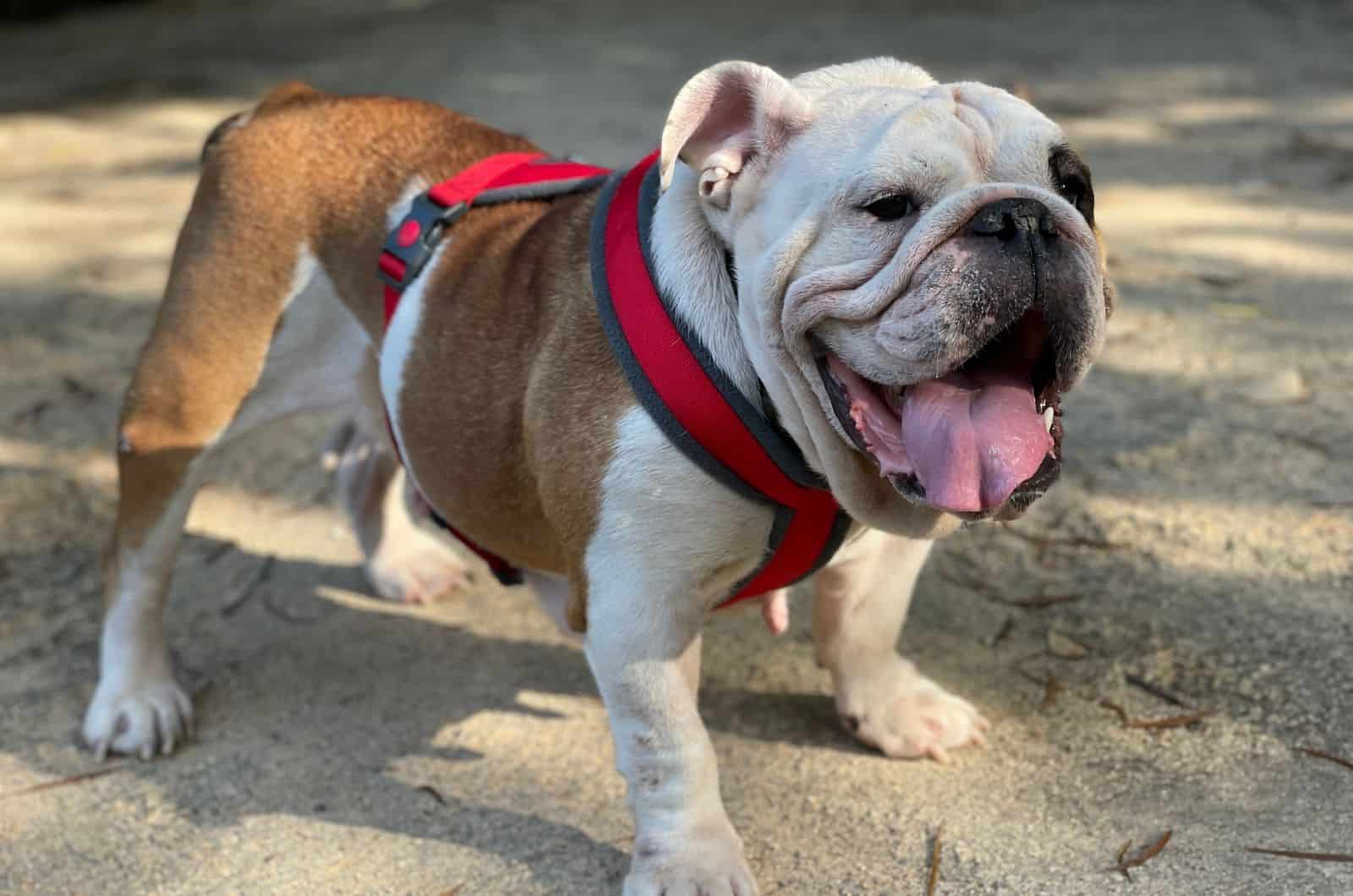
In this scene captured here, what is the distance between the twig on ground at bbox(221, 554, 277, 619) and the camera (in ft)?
13.0

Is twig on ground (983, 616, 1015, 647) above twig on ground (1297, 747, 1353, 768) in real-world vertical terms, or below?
below

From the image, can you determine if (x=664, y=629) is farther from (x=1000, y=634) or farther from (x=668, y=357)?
(x=1000, y=634)

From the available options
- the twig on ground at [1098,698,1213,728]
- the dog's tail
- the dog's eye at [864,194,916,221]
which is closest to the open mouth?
the dog's eye at [864,194,916,221]

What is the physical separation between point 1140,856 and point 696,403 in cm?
116

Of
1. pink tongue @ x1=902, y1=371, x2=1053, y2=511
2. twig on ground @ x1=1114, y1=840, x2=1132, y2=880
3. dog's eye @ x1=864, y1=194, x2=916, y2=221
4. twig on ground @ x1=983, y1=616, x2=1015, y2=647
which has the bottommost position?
twig on ground @ x1=983, y1=616, x2=1015, y2=647

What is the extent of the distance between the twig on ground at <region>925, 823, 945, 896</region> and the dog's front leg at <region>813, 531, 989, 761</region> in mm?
278

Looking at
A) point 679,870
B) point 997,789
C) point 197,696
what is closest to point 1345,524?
point 997,789

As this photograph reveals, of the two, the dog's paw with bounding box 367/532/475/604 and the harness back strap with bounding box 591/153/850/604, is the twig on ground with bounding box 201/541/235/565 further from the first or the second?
the harness back strap with bounding box 591/153/850/604

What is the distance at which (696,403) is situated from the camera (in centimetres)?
249

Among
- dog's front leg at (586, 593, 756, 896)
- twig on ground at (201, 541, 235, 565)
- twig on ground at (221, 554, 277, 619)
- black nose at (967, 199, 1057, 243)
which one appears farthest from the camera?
twig on ground at (201, 541, 235, 565)

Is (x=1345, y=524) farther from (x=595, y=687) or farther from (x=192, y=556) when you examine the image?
(x=192, y=556)

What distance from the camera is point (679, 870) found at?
2691 millimetres

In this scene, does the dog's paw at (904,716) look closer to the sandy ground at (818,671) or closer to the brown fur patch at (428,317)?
the sandy ground at (818,671)

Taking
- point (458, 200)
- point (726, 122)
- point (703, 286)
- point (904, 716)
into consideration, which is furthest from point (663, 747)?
point (458, 200)
